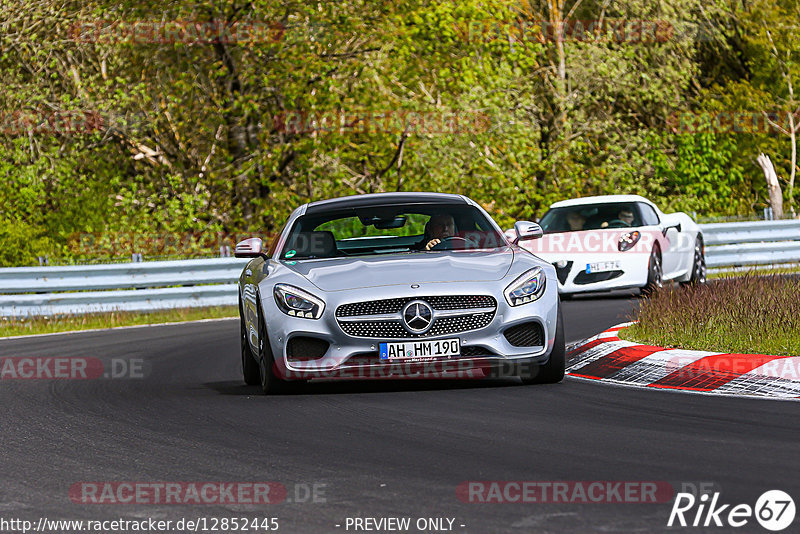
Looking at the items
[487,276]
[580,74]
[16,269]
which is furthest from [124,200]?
[487,276]

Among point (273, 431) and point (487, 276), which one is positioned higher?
point (487, 276)

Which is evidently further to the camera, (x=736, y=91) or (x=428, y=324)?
(x=736, y=91)

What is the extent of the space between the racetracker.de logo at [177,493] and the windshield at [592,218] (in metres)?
13.0

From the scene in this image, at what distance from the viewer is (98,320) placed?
20016mm

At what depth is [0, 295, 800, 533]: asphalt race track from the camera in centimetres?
557

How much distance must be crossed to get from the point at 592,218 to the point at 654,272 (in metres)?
1.62

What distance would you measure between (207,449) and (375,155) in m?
24.6

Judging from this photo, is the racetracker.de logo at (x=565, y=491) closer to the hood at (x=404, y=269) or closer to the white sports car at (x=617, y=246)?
the hood at (x=404, y=269)

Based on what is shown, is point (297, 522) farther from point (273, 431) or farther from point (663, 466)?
point (273, 431)

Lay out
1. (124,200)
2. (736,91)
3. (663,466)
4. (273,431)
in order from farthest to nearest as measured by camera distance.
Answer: (736,91)
(124,200)
(273,431)
(663,466)

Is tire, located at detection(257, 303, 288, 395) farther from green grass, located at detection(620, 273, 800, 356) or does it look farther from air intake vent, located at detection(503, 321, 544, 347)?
green grass, located at detection(620, 273, 800, 356)

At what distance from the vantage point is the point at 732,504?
5.31 m

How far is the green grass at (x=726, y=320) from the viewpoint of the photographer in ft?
32.2

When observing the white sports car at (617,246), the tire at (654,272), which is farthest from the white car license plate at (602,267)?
the tire at (654,272)
